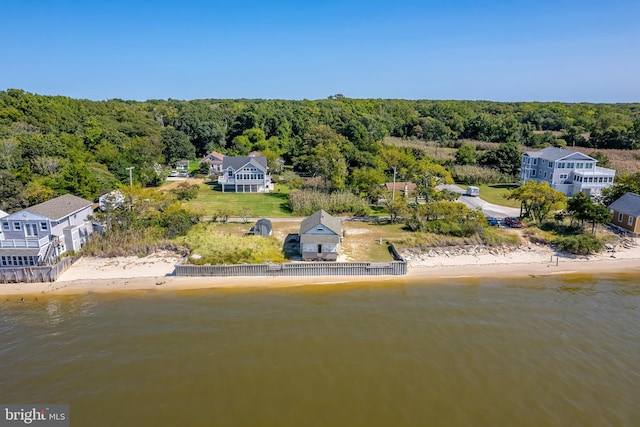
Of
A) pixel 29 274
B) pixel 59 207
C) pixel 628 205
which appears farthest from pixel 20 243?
pixel 628 205

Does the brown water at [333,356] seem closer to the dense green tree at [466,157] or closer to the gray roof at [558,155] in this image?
the gray roof at [558,155]

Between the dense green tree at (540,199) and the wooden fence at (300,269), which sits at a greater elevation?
the dense green tree at (540,199)

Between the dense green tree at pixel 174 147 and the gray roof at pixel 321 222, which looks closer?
the gray roof at pixel 321 222

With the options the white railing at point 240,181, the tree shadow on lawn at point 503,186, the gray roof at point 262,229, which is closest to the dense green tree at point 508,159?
the tree shadow on lawn at point 503,186

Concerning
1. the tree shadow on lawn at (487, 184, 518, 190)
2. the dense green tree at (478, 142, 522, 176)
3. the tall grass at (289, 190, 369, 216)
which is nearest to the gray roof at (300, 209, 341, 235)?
the tall grass at (289, 190, 369, 216)

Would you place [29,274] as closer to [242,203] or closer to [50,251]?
[50,251]

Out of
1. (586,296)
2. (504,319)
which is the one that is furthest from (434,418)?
(586,296)
